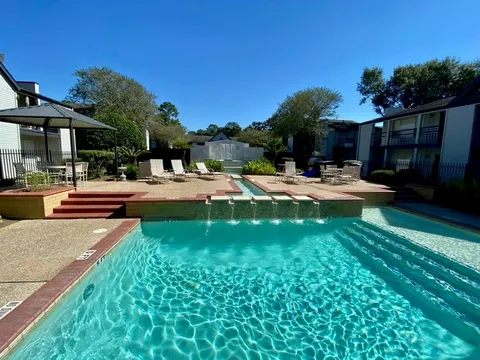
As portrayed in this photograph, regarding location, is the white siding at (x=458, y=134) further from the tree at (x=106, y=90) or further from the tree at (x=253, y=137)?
the tree at (x=106, y=90)

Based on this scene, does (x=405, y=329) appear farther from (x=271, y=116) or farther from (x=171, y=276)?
(x=271, y=116)

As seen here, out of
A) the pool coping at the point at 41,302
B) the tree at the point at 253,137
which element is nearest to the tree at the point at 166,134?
the tree at the point at 253,137

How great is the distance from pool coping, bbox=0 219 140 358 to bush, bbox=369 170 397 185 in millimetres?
13380

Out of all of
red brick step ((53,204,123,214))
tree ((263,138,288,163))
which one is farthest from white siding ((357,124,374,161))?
red brick step ((53,204,123,214))

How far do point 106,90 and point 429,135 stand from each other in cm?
2845

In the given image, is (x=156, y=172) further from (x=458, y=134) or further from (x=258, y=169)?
(x=458, y=134)

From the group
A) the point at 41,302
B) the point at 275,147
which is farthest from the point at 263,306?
the point at 275,147

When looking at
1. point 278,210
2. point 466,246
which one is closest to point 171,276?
point 278,210

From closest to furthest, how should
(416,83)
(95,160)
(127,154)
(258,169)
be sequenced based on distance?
(95,160)
(127,154)
(258,169)
(416,83)

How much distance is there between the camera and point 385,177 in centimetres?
1282

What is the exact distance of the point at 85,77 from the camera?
78.2 feet

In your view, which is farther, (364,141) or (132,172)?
(364,141)

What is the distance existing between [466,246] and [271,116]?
25.0 metres

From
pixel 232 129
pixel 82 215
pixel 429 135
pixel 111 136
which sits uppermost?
pixel 232 129
